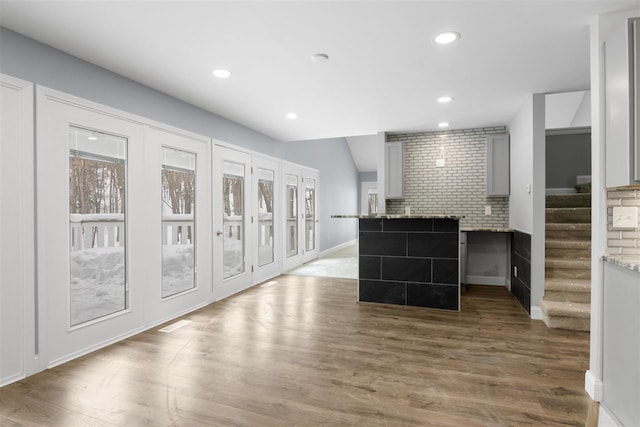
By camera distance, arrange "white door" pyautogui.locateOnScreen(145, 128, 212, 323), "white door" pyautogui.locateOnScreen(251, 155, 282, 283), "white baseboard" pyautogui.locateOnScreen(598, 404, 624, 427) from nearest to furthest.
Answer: "white baseboard" pyautogui.locateOnScreen(598, 404, 624, 427), "white door" pyautogui.locateOnScreen(145, 128, 212, 323), "white door" pyautogui.locateOnScreen(251, 155, 282, 283)

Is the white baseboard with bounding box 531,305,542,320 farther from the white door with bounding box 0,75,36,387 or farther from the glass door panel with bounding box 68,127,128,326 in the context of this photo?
the white door with bounding box 0,75,36,387

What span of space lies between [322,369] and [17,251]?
2.39 meters

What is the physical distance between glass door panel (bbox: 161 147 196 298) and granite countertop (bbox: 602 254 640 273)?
3920mm

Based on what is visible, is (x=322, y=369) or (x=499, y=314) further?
(x=499, y=314)

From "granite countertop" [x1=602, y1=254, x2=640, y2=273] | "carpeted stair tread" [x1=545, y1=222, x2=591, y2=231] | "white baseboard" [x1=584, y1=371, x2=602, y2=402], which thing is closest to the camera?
"granite countertop" [x1=602, y1=254, x2=640, y2=273]

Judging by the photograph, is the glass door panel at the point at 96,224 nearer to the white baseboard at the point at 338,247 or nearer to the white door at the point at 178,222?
the white door at the point at 178,222

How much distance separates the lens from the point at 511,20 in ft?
7.66

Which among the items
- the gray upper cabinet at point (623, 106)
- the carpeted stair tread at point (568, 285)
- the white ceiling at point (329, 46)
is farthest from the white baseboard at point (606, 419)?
the white ceiling at point (329, 46)

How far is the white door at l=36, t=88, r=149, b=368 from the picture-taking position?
262 centimetres

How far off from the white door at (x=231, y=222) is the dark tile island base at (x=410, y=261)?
1894mm

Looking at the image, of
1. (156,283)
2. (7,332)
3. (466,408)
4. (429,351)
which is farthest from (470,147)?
(7,332)

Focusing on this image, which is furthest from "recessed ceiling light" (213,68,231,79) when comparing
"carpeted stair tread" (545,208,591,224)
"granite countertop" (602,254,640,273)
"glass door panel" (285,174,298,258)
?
"carpeted stair tread" (545,208,591,224)

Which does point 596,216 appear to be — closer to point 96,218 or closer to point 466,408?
point 466,408

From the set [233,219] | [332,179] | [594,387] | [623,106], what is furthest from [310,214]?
[623,106]
